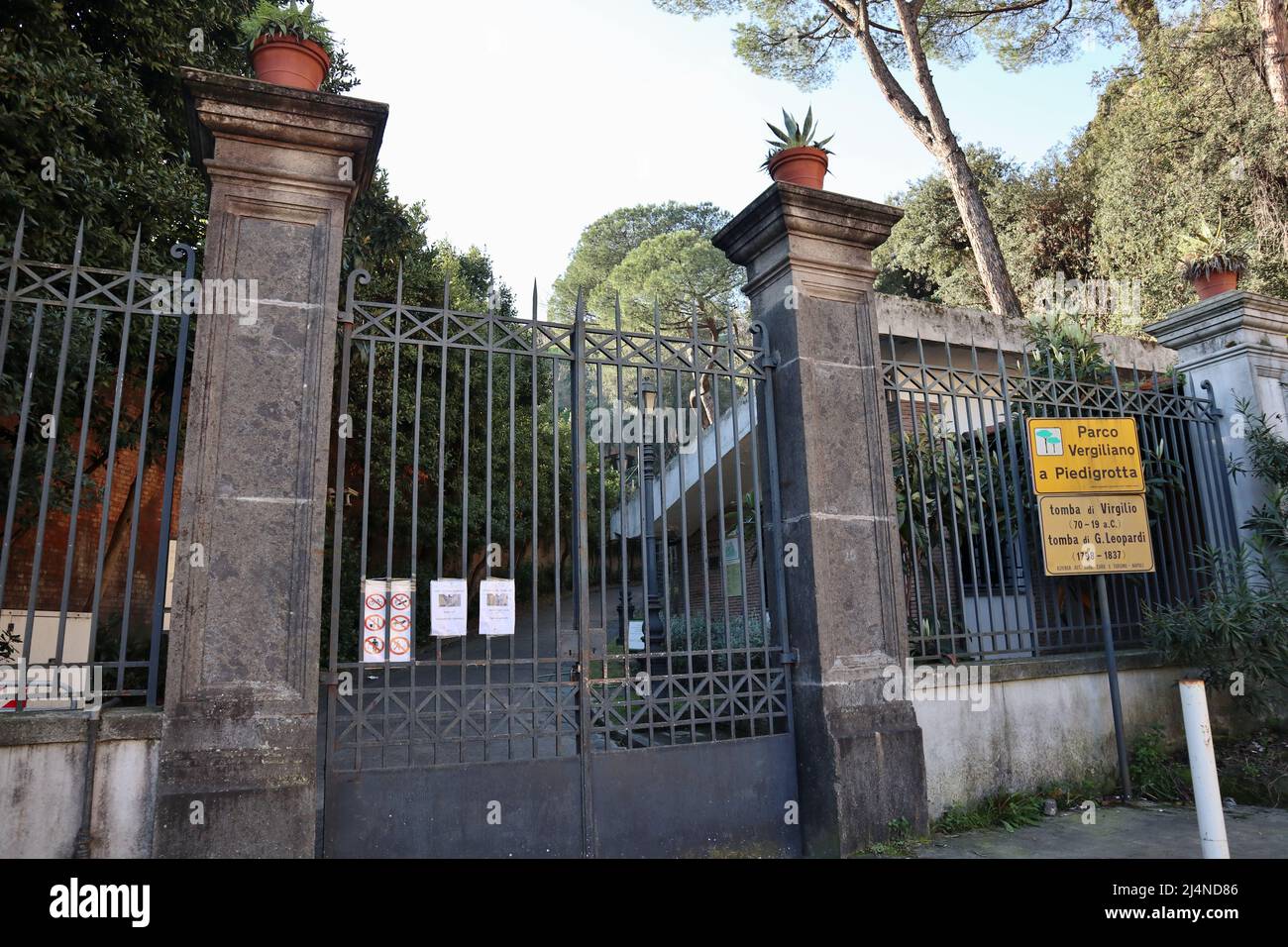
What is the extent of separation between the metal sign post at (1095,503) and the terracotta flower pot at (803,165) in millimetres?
2266

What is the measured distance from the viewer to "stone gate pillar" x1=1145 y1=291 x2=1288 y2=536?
7.05 metres

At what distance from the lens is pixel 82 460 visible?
354 cm

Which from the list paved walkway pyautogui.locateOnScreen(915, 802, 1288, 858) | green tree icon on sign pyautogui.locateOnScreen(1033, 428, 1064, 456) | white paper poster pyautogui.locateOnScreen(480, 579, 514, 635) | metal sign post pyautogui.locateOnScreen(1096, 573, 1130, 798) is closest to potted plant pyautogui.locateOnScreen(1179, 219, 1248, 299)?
green tree icon on sign pyautogui.locateOnScreen(1033, 428, 1064, 456)

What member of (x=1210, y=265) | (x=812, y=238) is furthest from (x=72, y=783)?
(x=1210, y=265)

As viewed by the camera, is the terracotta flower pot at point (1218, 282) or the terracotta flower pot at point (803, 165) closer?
the terracotta flower pot at point (803, 165)

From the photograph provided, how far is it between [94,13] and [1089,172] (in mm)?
21919

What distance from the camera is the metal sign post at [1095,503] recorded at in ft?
18.4

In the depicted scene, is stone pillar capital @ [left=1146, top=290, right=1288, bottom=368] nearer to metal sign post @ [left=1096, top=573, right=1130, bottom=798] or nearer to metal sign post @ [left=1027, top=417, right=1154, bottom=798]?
metal sign post @ [left=1027, top=417, right=1154, bottom=798]

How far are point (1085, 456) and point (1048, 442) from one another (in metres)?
0.30

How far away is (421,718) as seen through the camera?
3.93 m

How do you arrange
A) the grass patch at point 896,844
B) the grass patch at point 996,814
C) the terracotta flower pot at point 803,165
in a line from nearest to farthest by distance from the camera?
1. the grass patch at point 896,844
2. the grass patch at point 996,814
3. the terracotta flower pot at point 803,165

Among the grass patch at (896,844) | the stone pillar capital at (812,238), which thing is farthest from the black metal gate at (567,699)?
the stone pillar capital at (812,238)

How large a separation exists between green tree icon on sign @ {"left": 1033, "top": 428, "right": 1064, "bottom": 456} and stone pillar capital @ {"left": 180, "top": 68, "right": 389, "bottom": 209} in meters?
4.62

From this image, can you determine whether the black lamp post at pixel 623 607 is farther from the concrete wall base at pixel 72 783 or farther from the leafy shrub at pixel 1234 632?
the leafy shrub at pixel 1234 632
